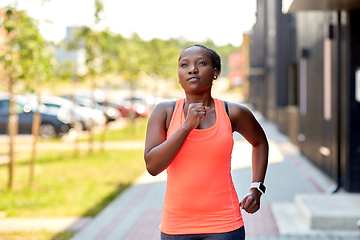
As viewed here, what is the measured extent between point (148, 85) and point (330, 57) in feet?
65.3

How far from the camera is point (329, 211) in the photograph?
5797 millimetres

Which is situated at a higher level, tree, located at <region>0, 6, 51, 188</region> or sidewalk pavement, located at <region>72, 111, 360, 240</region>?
tree, located at <region>0, 6, 51, 188</region>

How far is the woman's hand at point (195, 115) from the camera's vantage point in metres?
2.06

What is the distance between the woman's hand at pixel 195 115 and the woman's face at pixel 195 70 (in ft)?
0.39

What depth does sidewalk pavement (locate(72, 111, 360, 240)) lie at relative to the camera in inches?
218

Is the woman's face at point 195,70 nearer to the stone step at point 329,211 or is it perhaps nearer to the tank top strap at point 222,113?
the tank top strap at point 222,113

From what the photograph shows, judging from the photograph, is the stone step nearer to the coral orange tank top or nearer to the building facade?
the building facade

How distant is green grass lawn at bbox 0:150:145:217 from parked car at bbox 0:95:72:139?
5197mm

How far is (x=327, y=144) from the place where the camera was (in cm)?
934

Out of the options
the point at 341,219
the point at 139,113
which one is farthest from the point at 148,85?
the point at 341,219

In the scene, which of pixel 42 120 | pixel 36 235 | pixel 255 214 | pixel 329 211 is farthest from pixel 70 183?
pixel 42 120

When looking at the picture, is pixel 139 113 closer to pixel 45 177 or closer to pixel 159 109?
pixel 45 177

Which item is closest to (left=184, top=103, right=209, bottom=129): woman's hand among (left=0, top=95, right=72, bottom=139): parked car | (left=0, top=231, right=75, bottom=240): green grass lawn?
(left=0, top=231, right=75, bottom=240): green grass lawn

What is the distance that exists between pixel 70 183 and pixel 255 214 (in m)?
3.91
